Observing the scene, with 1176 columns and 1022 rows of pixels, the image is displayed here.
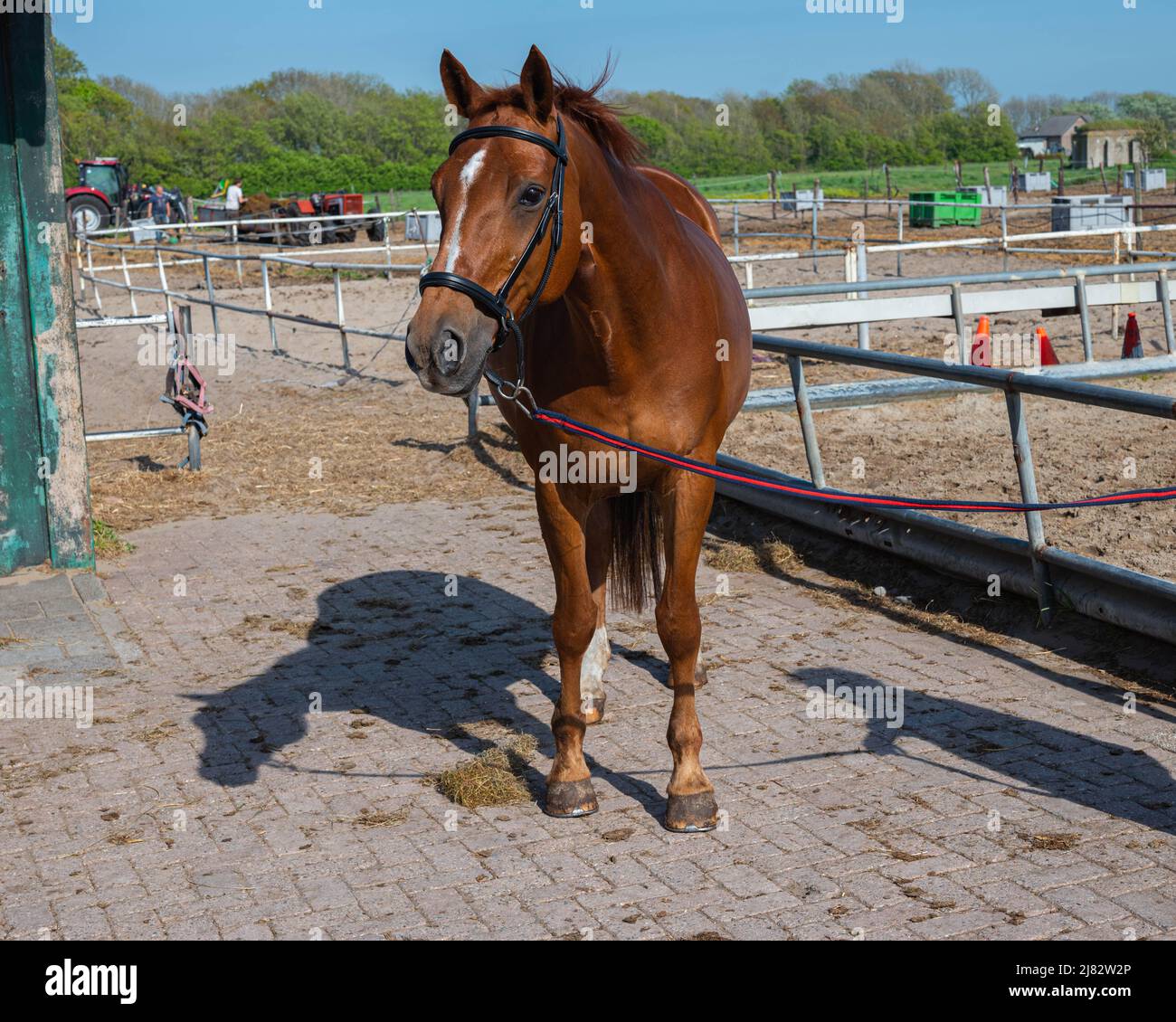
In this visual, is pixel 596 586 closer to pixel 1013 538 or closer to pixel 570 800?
pixel 570 800

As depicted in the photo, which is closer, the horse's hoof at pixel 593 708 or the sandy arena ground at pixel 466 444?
the horse's hoof at pixel 593 708

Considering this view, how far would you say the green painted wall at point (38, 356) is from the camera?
7340 mm

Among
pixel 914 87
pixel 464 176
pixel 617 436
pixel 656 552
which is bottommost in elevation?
pixel 656 552

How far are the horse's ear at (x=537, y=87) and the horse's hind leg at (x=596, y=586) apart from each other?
188 cm

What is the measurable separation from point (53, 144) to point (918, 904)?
659 cm

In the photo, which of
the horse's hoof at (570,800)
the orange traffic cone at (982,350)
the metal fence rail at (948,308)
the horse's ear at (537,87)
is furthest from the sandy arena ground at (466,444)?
the horse's ear at (537,87)

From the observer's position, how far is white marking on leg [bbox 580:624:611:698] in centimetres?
509

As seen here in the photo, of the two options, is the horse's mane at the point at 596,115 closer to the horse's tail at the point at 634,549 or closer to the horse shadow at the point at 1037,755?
the horse's tail at the point at 634,549

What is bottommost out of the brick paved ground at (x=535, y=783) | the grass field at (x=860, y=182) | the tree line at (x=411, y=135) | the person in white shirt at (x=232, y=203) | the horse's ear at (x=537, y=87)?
the brick paved ground at (x=535, y=783)

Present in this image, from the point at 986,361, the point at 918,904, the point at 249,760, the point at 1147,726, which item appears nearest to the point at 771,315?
the point at 986,361

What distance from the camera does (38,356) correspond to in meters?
7.41

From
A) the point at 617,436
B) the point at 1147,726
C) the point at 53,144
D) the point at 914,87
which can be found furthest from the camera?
the point at 914,87
